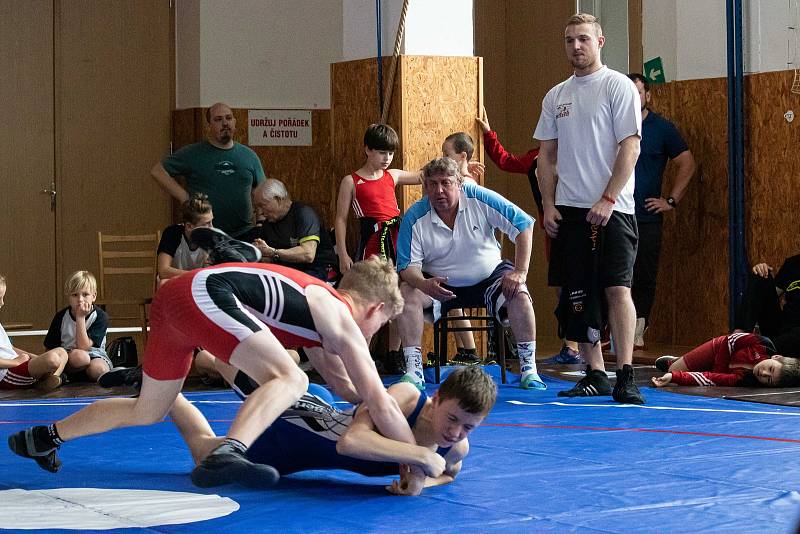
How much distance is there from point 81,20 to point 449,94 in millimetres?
4016

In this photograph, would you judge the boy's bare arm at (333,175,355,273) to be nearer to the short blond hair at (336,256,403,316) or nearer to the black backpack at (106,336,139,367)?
the black backpack at (106,336,139,367)

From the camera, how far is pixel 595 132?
5.34m

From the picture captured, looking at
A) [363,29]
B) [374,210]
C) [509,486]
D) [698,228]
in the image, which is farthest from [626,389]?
[363,29]

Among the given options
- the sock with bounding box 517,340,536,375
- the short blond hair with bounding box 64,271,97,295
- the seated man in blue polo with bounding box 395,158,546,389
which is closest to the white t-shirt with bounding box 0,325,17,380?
the short blond hair with bounding box 64,271,97,295

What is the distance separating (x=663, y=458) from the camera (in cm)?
376

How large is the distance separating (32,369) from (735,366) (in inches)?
142

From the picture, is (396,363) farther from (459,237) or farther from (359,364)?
(359,364)

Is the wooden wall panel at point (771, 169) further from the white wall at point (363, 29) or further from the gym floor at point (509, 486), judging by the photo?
the gym floor at point (509, 486)

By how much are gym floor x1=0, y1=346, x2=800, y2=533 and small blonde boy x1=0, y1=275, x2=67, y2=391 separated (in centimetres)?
110

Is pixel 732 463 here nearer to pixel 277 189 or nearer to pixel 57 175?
pixel 277 189

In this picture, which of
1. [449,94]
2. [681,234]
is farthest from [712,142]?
[449,94]

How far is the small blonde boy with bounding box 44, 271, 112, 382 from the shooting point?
612 centimetres

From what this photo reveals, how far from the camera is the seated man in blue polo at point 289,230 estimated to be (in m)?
6.69

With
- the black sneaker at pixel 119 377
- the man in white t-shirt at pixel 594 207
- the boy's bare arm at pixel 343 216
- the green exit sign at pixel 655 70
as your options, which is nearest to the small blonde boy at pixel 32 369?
the black sneaker at pixel 119 377
